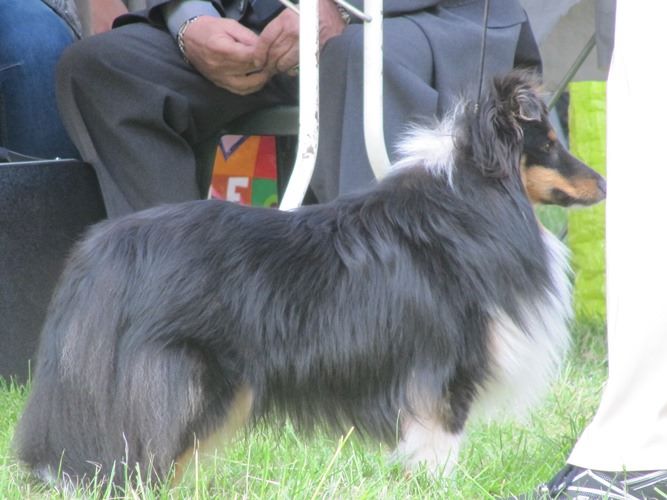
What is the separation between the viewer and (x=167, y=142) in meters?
3.62

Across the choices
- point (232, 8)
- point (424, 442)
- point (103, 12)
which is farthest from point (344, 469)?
point (103, 12)

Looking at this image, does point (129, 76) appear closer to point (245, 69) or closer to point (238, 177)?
point (245, 69)

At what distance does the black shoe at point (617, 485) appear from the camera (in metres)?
2.09

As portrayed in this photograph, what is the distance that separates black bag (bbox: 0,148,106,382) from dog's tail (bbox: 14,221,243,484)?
1.16 metres

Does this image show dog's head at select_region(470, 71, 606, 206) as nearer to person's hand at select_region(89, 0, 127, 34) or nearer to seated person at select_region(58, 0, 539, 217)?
seated person at select_region(58, 0, 539, 217)

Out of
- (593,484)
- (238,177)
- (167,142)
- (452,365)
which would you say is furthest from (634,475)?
(238,177)

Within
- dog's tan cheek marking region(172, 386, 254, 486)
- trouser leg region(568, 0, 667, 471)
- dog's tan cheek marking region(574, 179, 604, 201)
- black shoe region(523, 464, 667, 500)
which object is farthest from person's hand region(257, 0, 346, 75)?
black shoe region(523, 464, 667, 500)

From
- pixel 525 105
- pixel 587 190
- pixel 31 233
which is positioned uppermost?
pixel 525 105

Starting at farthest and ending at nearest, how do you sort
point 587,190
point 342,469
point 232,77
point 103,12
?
point 103,12 < point 232,77 < point 587,190 < point 342,469

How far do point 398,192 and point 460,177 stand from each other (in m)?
Result: 0.17

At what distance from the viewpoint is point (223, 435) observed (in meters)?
2.56

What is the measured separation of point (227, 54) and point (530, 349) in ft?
4.40

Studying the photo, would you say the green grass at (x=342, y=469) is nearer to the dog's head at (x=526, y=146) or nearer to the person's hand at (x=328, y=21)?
the dog's head at (x=526, y=146)

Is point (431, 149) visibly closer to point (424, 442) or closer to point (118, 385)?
point (424, 442)
